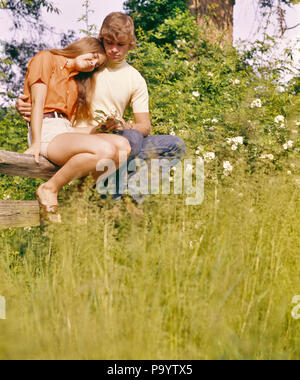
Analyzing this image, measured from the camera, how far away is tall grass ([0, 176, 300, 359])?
1761 mm

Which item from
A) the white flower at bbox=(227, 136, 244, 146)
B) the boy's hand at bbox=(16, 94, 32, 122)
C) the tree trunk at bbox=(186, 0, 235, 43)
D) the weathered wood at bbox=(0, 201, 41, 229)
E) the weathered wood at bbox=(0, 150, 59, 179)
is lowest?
the weathered wood at bbox=(0, 201, 41, 229)

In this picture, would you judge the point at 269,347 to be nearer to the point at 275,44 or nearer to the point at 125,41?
the point at 125,41

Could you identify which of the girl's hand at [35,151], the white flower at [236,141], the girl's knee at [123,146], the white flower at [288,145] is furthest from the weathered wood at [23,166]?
the white flower at [288,145]

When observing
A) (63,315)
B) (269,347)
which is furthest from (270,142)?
(63,315)

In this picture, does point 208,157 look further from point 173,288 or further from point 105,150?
point 173,288

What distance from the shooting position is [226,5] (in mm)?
8078

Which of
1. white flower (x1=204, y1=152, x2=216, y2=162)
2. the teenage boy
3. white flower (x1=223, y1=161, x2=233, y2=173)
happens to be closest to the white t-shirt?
the teenage boy

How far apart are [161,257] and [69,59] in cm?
205

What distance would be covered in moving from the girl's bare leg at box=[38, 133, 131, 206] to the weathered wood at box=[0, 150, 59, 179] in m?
0.14

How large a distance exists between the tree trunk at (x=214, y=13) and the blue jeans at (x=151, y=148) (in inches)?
182

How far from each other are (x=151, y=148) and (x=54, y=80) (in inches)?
37.3

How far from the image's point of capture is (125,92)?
3.67m

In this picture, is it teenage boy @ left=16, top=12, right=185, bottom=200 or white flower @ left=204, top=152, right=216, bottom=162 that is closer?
teenage boy @ left=16, top=12, right=185, bottom=200

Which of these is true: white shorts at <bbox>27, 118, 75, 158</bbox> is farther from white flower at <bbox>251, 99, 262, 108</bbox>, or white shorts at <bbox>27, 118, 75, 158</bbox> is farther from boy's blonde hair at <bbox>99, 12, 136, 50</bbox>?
white flower at <bbox>251, 99, 262, 108</bbox>
